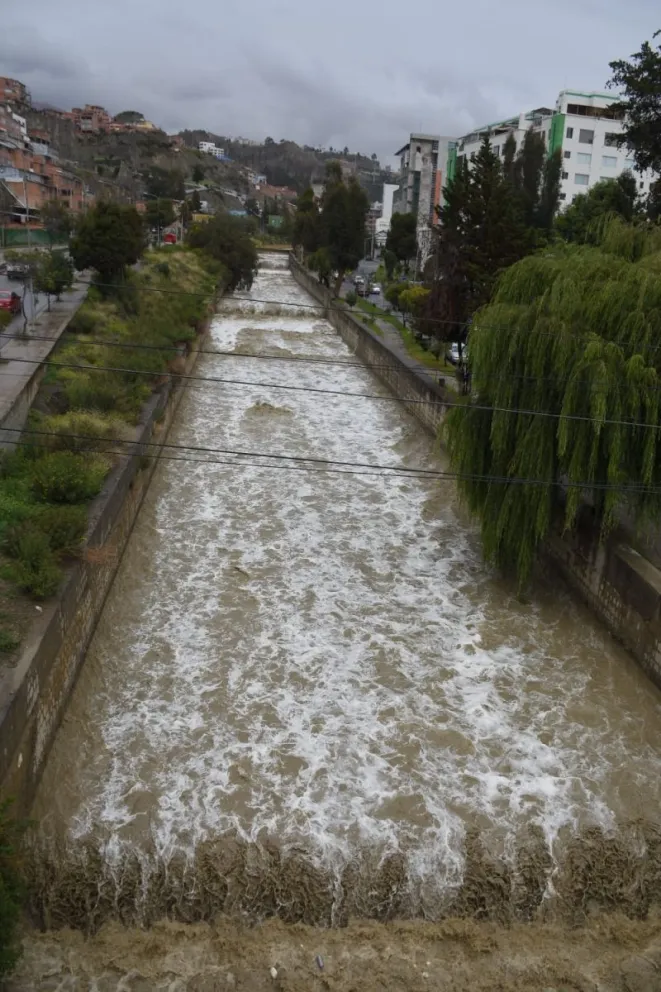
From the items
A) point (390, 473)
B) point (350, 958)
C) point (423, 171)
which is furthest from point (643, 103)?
point (423, 171)

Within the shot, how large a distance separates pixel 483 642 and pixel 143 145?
16052 centimetres

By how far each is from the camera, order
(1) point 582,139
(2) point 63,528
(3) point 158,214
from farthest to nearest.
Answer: (3) point 158,214 < (1) point 582,139 < (2) point 63,528

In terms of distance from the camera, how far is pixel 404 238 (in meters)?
60.1

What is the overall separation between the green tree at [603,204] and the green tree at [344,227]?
11572 mm

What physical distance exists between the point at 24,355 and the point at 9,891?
17.6 metres

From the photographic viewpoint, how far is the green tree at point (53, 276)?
93.7ft

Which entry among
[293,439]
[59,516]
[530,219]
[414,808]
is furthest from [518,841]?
[530,219]

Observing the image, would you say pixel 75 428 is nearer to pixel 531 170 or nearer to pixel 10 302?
pixel 10 302

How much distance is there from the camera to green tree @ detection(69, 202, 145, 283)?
2975 cm

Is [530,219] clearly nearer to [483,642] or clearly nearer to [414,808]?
[483,642]

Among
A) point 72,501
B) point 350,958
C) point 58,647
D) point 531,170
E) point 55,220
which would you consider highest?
point 531,170

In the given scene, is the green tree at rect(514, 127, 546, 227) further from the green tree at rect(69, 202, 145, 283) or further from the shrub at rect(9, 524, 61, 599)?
the shrub at rect(9, 524, 61, 599)

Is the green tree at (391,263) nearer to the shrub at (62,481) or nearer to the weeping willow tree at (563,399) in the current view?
the weeping willow tree at (563,399)

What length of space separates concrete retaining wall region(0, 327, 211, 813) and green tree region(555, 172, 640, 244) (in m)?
14.9
